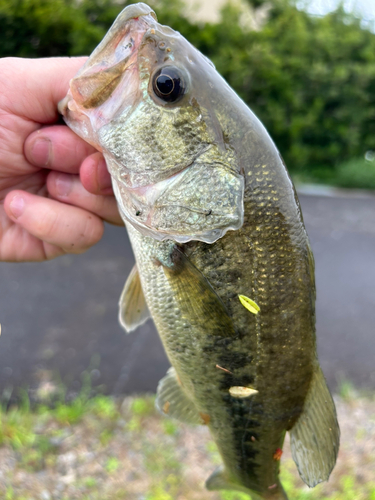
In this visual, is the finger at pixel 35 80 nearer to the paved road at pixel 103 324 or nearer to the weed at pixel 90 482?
the weed at pixel 90 482

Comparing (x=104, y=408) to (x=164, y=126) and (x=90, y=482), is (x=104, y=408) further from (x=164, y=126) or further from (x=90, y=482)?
(x=164, y=126)

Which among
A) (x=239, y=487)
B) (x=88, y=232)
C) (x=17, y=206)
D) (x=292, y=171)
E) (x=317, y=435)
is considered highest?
(x=17, y=206)

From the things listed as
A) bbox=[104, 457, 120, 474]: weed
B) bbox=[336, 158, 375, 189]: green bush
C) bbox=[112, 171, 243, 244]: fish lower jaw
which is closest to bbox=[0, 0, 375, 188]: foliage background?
bbox=[336, 158, 375, 189]: green bush

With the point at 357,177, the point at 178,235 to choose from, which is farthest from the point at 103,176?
the point at 357,177

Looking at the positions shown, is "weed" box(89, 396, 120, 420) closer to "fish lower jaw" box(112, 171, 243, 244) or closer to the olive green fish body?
the olive green fish body

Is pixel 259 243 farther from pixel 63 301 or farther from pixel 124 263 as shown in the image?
pixel 124 263

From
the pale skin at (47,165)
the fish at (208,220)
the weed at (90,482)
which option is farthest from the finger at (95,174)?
the weed at (90,482)
